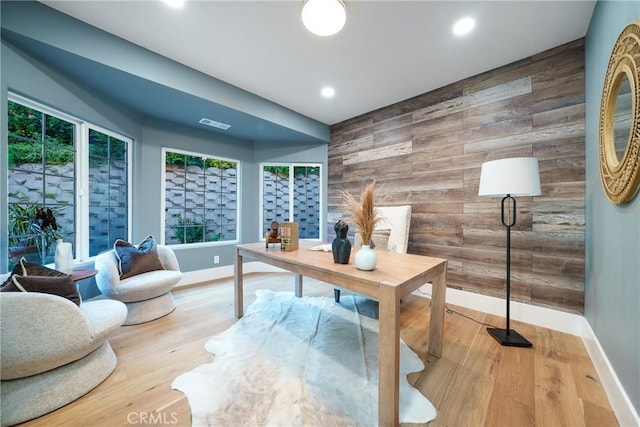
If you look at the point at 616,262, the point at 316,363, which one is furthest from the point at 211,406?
the point at 616,262

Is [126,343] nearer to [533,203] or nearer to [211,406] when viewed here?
[211,406]

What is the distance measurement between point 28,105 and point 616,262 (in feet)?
14.6

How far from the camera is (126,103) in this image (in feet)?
9.16

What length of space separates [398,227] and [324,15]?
224 cm

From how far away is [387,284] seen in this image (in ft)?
3.67

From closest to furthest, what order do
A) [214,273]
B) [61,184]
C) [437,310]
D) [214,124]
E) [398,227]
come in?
[437,310]
[61,184]
[398,227]
[214,124]
[214,273]

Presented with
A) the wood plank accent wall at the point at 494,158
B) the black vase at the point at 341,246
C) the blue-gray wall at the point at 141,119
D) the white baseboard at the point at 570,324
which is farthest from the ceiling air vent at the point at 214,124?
the white baseboard at the point at 570,324

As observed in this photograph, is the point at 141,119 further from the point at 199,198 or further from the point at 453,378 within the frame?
the point at 453,378

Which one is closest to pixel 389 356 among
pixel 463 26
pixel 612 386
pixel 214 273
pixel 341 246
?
pixel 341 246

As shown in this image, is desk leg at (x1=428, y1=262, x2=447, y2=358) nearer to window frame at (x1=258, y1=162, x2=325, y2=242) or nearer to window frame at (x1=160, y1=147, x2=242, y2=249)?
window frame at (x1=258, y1=162, x2=325, y2=242)

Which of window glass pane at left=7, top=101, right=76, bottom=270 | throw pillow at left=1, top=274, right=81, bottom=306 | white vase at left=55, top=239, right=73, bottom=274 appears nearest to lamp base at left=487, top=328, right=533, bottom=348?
throw pillow at left=1, top=274, right=81, bottom=306

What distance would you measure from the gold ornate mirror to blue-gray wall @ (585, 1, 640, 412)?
9 centimetres

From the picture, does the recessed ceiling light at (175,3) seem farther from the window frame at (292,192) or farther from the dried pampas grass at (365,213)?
the window frame at (292,192)

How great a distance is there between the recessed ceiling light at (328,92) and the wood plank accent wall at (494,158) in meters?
0.86
